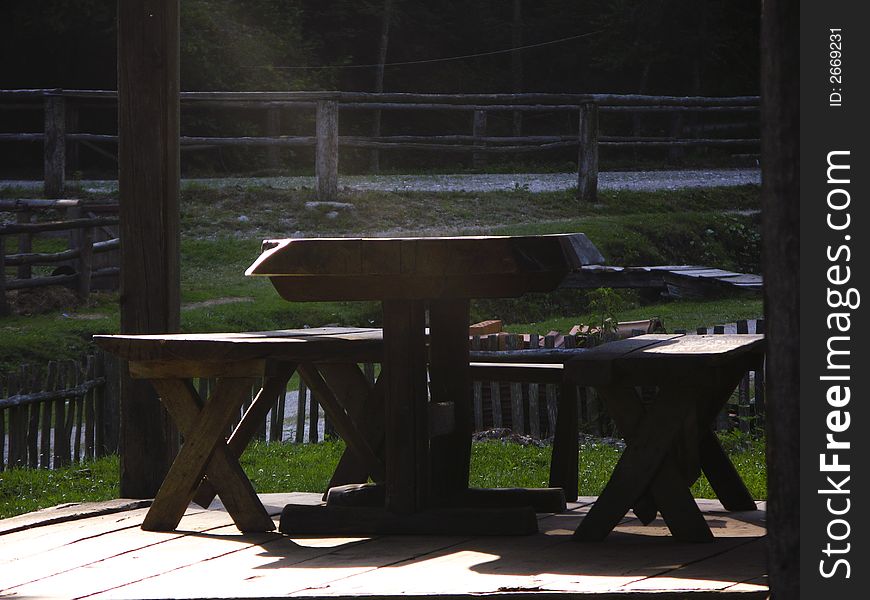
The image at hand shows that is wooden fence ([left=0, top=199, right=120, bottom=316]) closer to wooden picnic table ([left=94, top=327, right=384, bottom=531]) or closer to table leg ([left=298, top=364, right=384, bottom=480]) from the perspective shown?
table leg ([left=298, top=364, right=384, bottom=480])

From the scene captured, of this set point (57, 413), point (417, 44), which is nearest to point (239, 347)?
point (57, 413)

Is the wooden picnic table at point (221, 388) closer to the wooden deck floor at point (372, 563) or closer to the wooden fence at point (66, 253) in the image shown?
the wooden deck floor at point (372, 563)

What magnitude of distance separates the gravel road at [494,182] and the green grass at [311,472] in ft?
33.5

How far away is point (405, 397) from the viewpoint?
4.12 meters

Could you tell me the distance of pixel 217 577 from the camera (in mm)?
3660

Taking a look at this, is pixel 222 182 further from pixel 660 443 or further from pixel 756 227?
pixel 660 443

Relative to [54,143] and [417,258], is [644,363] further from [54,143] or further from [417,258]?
[54,143]

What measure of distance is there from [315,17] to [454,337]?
25.8 m

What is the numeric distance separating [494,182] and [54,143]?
6811mm

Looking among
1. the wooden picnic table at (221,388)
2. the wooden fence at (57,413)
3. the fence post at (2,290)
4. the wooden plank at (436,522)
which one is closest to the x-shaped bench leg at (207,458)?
the wooden picnic table at (221,388)

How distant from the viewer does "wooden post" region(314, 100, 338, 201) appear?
16.9 metres

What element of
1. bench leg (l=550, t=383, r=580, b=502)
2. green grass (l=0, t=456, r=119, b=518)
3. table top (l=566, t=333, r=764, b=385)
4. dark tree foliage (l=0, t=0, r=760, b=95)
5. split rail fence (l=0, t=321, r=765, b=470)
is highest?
dark tree foliage (l=0, t=0, r=760, b=95)

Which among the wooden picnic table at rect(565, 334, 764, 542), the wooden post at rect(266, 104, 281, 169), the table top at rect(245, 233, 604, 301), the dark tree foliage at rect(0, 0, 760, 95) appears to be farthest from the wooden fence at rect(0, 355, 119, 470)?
the dark tree foliage at rect(0, 0, 760, 95)

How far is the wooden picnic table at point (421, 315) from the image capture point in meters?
3.89
